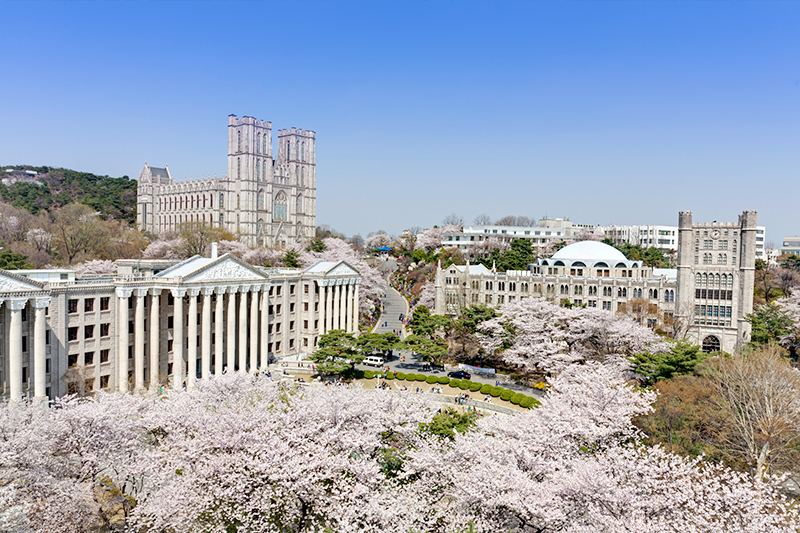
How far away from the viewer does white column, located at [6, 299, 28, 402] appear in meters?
40.0

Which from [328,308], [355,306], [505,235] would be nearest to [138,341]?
[328,308]

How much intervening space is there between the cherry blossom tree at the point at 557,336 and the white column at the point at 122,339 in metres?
37.5

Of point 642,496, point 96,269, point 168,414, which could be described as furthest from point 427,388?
point 96,269

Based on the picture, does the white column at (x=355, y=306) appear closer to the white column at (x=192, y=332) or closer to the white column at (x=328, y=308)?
the white column at (x=328, y=308)

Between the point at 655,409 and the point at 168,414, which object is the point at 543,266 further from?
the point at 168,414

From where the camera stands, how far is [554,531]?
2347cm

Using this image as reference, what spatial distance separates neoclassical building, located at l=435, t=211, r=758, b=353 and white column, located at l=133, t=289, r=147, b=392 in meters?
43.2

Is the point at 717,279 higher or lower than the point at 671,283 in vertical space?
higher

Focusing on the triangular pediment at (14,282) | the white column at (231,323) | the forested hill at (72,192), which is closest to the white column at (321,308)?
the white column at (231,323)

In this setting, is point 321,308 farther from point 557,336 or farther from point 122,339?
point 557,336

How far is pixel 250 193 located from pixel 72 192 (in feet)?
224

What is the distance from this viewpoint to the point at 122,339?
4822 centimetres

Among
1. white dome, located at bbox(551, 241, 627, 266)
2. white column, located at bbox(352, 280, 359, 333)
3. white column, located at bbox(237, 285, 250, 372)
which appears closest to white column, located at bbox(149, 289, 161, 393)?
white column, located at bbox(237, 285, 250, 372)

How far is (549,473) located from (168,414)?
2101 centimetres
